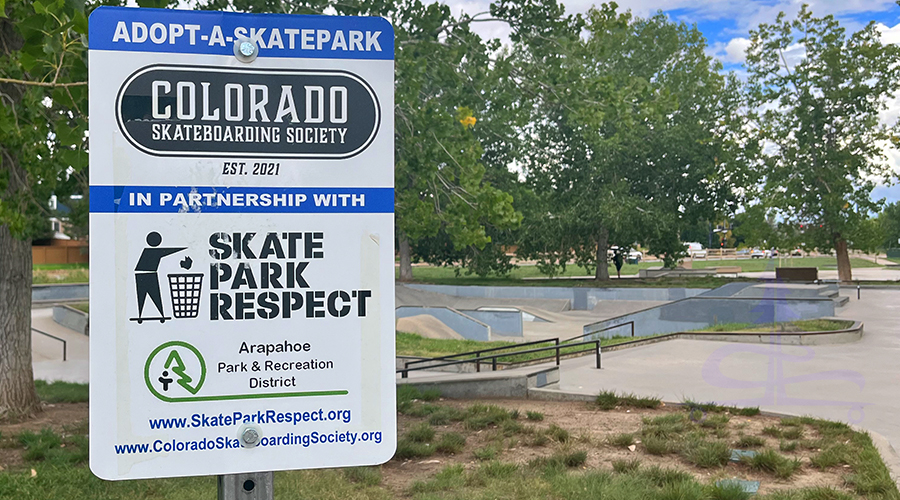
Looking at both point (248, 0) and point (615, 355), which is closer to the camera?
Result: point (248, 0)

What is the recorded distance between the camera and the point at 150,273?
170 centimetres

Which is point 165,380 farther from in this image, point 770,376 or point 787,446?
point 770,376

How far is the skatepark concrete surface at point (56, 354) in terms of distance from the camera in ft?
53.5

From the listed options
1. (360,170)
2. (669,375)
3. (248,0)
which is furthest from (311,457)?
(669,375)

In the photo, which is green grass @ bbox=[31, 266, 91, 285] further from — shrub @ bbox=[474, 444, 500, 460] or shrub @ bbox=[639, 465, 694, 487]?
shrub @ bbox=[639, 465, 694, 487]

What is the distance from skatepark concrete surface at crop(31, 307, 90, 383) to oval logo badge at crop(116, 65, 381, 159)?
40.8ft

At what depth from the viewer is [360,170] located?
181 centimetres

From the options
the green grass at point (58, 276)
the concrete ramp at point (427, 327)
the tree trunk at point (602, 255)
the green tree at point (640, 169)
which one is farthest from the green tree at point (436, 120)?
the green grass at point (58, 276)

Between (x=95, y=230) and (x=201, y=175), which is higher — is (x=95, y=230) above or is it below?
below

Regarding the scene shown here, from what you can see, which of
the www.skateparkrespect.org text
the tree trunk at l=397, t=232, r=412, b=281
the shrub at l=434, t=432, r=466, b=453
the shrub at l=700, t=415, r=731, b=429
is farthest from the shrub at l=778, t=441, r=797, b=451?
the tree trunk at l=397, t=232, r=412, b=281

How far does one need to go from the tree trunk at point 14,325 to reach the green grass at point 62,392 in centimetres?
135

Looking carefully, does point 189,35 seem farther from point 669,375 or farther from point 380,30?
point 669,375

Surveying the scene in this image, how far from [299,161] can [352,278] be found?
12.8 inches

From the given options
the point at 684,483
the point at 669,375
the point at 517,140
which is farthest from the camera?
the point at 517,140
